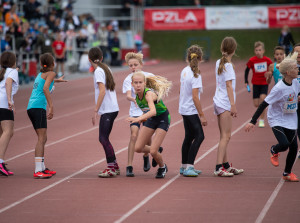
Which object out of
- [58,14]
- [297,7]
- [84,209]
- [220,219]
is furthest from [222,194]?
[297,7]

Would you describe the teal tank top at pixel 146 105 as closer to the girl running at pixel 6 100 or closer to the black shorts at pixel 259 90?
the girl running at pixel 6 100

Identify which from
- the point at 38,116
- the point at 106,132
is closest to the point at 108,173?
the point at 106,132

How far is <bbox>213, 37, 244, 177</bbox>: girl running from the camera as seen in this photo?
9125 mm

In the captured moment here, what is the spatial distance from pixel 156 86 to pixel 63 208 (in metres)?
2.43

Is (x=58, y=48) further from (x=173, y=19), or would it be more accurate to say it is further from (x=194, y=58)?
(x=194, y=58)

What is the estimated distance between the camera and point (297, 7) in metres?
38.4

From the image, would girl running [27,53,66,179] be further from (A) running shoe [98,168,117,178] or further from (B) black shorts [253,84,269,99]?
(B) black shorts [253,84,269,99]

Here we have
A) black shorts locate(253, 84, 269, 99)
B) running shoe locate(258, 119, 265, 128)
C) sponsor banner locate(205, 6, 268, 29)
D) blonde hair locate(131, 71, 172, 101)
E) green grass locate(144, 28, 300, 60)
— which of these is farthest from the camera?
A: green grass locate(144, 28, 300, 60)

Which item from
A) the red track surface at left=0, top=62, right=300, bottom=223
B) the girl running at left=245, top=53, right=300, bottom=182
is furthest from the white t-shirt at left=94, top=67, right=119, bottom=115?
the girl running at left=245, top=53, right=300, bottom=182

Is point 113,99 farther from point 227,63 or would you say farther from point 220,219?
point 220,219

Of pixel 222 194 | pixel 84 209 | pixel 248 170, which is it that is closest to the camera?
pixel 84 209

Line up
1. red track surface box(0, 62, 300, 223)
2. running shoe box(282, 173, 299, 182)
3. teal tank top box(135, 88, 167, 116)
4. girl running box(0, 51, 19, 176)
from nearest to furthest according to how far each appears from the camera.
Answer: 1. red track surface box(0, 62, 300, 223)
2. running shoe box(282, 173, 299, 182)
3. teal tank top box(135, 88, 167, 116)
4. girl running box(0, 51, 19, 176)

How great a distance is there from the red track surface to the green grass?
26730mm

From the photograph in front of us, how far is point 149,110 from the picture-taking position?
349 inches
